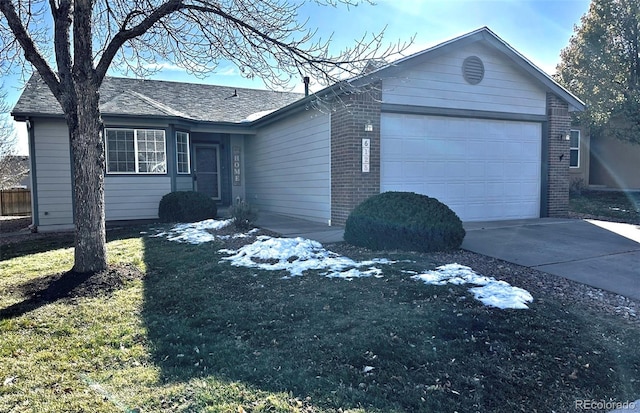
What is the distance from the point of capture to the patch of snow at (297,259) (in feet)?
18.6

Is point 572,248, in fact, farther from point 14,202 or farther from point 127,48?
point 14,202

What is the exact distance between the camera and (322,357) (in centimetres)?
328

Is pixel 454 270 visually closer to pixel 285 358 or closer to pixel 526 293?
pixel 526 293

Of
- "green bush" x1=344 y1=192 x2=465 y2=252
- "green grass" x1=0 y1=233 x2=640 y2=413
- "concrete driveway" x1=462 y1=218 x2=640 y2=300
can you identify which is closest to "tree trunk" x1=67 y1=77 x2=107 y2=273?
"green grass" x1=0 y1=233 x2=640 y2=413

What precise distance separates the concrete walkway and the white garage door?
66.3 inches

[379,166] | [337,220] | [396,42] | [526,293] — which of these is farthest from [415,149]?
[526,293]

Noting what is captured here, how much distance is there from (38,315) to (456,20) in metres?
8.72

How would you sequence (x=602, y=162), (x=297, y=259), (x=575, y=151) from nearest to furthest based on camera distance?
1. (x=297, y=259)
2. (x=575, y=151)
3. (x=602, y=162)

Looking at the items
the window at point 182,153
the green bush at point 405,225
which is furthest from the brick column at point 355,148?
the window at point 182,153

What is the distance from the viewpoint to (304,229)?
966 centimetres

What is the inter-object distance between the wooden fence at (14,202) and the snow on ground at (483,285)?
70.5ft

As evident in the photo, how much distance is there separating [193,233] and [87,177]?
3.66 metres

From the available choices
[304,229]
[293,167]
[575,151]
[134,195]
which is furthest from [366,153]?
[575,151]

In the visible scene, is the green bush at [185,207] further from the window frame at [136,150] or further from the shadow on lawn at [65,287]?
the shadow on lawn at [65,287]
